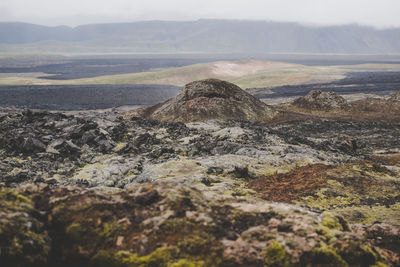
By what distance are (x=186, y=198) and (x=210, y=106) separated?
44768mm

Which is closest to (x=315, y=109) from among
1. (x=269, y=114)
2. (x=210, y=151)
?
(x=269, y=114)

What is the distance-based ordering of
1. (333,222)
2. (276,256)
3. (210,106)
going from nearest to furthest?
(276,256) → (333,222) → (210,106)

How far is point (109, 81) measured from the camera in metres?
154

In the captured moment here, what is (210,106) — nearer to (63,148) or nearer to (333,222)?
(63,148)

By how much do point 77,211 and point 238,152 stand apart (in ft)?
58.3

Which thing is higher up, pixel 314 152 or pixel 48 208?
pixel 48 208

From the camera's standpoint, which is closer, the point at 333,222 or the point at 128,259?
the point at 128,259

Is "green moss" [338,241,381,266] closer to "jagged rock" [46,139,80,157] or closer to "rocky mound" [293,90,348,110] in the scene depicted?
"jagged rock" [46,139,80,157]

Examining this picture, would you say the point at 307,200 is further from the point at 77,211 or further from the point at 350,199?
the point at 77,211

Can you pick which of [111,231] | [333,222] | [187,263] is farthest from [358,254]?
[111,231]

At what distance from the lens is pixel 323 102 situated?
6469 centimetres

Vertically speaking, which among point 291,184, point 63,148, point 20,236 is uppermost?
point 20,236

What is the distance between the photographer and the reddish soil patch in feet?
57.2

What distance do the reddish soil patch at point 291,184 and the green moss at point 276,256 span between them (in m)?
8.49
